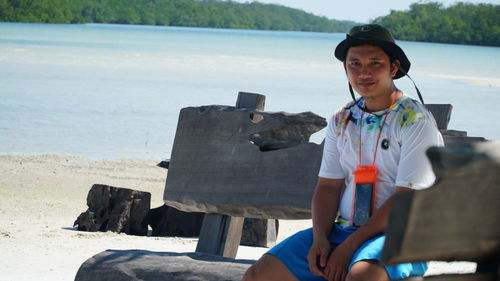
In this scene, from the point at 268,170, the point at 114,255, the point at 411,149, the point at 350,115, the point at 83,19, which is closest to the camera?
the point at 411,149

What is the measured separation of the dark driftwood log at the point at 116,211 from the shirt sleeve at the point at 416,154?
3692mm

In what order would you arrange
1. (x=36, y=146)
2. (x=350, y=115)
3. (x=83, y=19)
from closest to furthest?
(x=350, y=115), (x=36, y=146), (x=83, y=19)

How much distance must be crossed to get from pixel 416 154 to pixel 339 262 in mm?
481

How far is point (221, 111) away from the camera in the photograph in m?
4.50

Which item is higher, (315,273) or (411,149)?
(411,149)

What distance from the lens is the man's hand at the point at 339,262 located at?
3.14 m

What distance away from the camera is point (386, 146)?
3.32m

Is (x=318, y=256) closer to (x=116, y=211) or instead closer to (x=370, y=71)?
(x=370, y=71)

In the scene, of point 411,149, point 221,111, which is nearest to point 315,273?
point 411,149

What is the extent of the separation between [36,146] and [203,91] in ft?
37.7

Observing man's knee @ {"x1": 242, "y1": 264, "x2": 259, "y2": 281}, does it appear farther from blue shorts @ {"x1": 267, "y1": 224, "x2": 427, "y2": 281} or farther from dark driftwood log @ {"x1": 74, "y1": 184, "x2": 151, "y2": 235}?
dark driftwood log @ {"x1": 74, "y1": 184, "x2": 151, "y2": 235}

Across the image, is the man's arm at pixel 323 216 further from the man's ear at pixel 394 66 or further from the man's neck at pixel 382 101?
the man's ear at pixel 394 66

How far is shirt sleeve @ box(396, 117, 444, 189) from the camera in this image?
10.5 feet

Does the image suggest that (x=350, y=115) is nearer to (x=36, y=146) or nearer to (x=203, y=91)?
(x=36, y=146)
